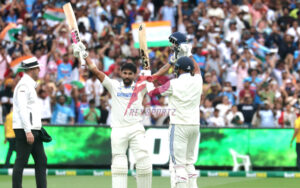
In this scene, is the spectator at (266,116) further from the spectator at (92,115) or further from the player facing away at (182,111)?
the player facing away at (182,111)

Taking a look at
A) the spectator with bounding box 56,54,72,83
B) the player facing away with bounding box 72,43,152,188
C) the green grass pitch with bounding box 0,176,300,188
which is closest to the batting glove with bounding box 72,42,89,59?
the player facing away with bounding box 72,43,152,188

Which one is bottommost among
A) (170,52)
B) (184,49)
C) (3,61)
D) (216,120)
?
(216,120)

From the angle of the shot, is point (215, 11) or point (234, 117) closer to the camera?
point (234, 117)

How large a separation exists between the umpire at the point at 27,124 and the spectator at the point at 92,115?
720cm

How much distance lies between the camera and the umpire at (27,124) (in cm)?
1051

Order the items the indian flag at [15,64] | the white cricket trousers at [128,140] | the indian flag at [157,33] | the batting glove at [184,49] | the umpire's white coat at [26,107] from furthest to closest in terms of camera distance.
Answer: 1. the indian flag at [15,64]
2. the indian flag at [157,33]
3. the batting glove at [184,49]
4. the umpire's white coat at [26,107]
5. the white cricket trousers at [128,140]

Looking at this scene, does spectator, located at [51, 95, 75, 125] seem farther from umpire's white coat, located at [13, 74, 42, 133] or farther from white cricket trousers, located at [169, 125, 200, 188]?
white cricket trousers, located at [169, 125, 200, 188]

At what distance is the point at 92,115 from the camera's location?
18.0m

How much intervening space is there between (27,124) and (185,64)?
8.20 feet

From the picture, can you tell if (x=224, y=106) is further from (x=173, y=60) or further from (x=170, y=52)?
(x=173, y=60)

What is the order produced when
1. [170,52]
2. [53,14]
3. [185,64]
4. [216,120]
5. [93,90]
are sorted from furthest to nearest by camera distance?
1. [53,14]
2. [93,90]
3. [170,52]
4. [216,120]
5. [185,64]

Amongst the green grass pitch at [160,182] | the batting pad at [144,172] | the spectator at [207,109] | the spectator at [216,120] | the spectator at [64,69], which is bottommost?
the green grass pitch at [160,182]

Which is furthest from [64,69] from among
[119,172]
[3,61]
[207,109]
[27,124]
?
[119,172]

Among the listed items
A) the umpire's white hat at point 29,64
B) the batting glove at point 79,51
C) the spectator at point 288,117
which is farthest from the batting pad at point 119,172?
the spectator at point 288,117
